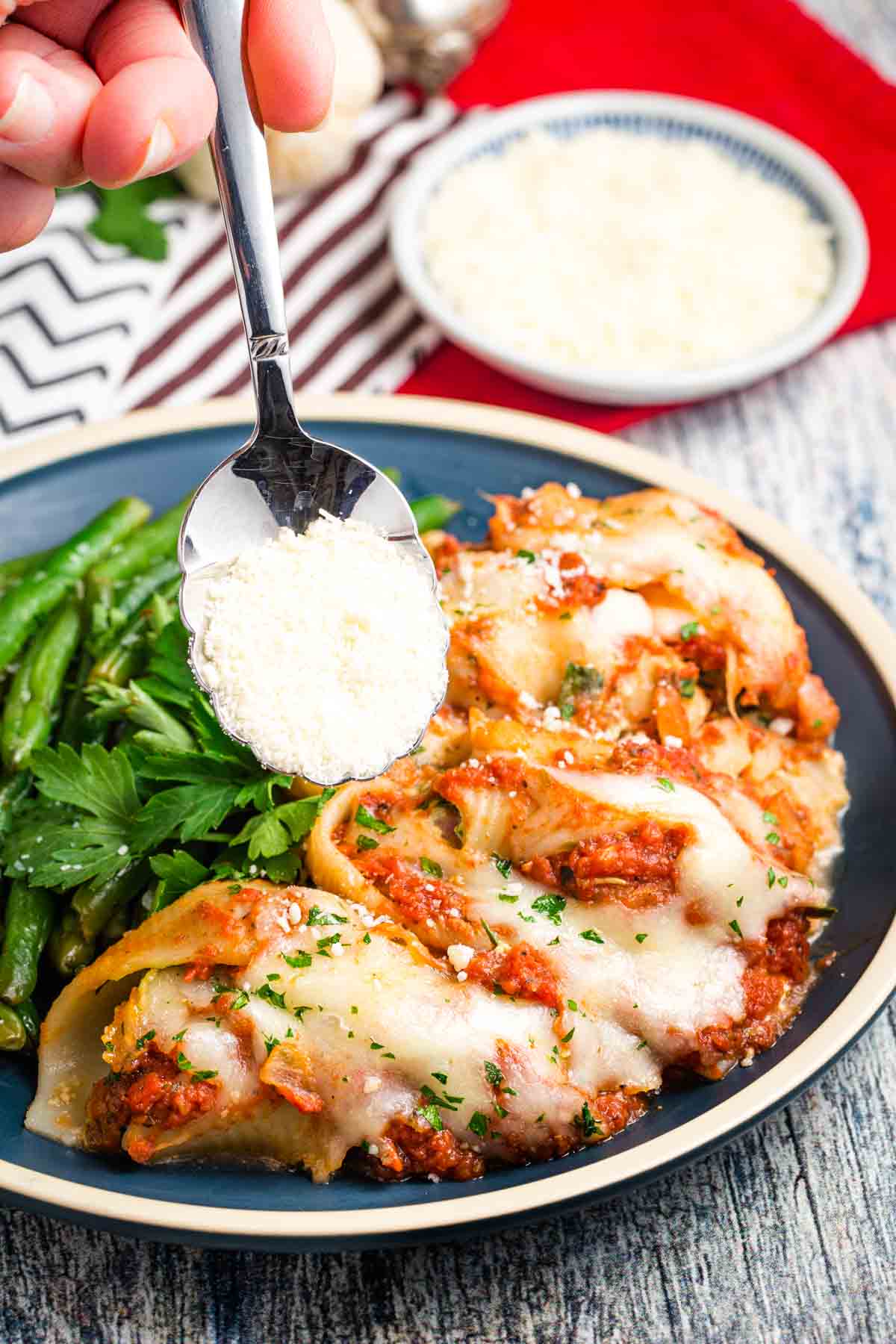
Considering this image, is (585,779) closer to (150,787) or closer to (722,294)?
(150,787)

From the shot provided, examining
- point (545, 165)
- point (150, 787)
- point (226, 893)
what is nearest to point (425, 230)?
point (545, 165)

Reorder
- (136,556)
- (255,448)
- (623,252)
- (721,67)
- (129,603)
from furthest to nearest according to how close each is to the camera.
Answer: (721,67)
(623,252)
(136,556)
(129,603)
(255,448)

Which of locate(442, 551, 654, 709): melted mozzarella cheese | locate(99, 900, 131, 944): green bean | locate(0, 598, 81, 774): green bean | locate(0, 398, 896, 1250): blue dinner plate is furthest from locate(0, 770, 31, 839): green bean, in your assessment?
locate(442, 551, 654, 709): melted mozzarella cheese

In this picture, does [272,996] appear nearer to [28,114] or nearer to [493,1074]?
[493,1074]

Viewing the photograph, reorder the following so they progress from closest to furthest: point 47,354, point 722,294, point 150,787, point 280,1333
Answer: point 280,1333
point 150,787
point 47,354
point 722,294

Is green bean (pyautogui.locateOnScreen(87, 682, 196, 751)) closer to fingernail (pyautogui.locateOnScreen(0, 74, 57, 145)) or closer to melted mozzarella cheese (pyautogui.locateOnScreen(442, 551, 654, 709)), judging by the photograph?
melted mozzarella cheese (pyautogui.locateOnScreen(442, 551, 654, 709))

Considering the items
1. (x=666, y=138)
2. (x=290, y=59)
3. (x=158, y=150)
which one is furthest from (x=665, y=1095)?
(x=666, y=138)
